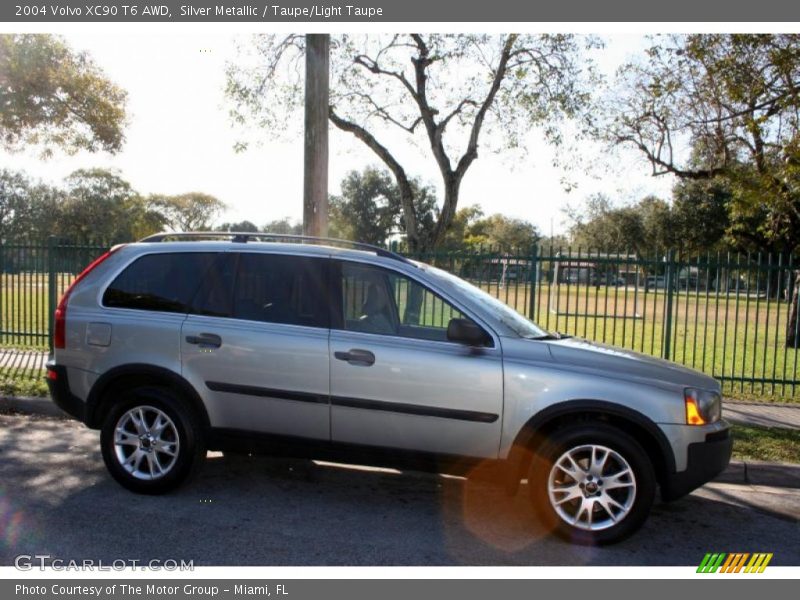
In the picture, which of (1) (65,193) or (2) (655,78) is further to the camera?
(1) (65,193)

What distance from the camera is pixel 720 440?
15.2 ft

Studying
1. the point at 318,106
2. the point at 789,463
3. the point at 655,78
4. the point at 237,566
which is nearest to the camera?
the point at 237,566

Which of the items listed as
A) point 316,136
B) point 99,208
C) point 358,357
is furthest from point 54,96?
point 99,208

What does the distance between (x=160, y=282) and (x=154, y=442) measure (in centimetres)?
120

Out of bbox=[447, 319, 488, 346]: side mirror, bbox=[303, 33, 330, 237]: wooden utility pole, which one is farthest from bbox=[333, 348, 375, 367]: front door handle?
bbox=[303, 33, 330, 237]: wooden utility pole

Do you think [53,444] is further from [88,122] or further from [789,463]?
[88,122]

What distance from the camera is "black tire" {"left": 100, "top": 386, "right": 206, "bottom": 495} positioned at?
5.04 metres

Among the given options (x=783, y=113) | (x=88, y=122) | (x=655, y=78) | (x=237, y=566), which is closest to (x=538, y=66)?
(x=655, y=78)

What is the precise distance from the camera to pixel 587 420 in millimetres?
4566

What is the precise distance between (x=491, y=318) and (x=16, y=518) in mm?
3449

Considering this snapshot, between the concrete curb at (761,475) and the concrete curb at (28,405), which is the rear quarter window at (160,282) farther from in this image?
the concrete curb at (761,475)

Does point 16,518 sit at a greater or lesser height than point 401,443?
lesser

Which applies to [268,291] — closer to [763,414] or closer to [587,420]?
Result: [587,420]

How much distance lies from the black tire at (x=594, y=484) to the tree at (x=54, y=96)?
40.1 ft
